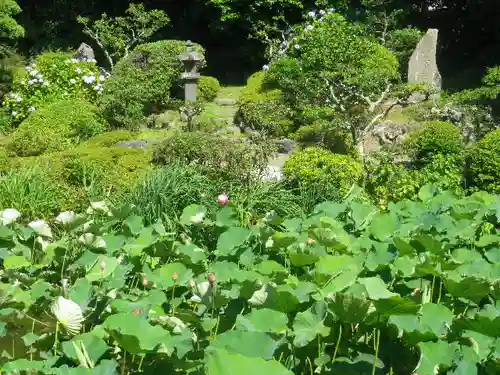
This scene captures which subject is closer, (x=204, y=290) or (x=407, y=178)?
(x=204, y=290)

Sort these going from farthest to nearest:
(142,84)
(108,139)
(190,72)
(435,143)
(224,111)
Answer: (224,111) < (142,84) < (190,72) < (108,139) < (435,143)

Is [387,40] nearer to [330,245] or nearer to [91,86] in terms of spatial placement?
[91,86]

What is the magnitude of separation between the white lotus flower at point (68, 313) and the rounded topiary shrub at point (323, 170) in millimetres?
4649

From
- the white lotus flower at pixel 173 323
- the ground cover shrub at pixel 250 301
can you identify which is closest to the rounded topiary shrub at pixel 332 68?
the ground cover shrub at pixel 250 301

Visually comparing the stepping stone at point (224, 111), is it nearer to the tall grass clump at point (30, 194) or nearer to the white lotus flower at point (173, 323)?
the tall grass clump at point (30, 194)

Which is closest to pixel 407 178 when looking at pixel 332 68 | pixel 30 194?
pixel 30 194

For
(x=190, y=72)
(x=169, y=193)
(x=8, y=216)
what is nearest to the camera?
(x=8, y=216)

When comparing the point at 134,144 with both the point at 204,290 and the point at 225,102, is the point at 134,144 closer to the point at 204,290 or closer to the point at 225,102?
the point at 225,102

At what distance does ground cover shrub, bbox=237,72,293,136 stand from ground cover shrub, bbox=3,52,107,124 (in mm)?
2584

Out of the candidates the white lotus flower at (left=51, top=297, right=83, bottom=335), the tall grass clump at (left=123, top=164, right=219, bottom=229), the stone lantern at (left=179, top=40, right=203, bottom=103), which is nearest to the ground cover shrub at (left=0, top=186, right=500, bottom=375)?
the white lotus flower at (left=51, top=297, right=83, bottom=335)

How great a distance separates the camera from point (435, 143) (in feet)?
24.3

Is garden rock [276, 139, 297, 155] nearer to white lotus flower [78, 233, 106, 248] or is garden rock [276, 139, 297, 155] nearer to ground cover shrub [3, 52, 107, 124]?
ground cover shrub [3, 52, 107, 124]

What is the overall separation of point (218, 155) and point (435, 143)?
7.81 feet

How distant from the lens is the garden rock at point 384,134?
28.6 ft
